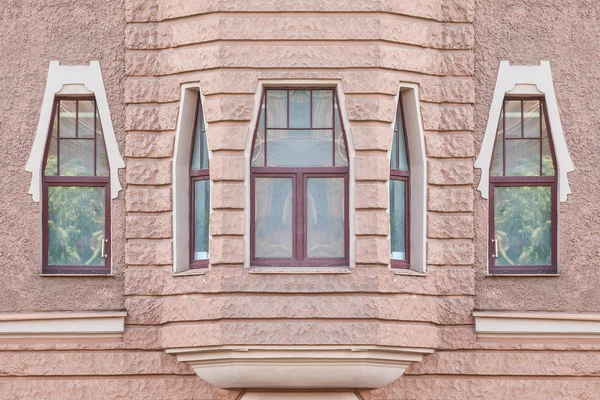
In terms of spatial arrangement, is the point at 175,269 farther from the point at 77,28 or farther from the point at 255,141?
the point at 77,28

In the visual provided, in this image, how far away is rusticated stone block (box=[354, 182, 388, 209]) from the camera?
18359 mm

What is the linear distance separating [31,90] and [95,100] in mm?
735

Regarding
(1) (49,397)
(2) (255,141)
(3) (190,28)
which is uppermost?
(3) (190,28)

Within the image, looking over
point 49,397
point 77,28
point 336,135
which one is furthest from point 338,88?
point 49,397

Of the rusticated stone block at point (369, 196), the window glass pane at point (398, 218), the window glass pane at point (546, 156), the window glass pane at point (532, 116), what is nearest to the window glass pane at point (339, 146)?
the rusticated stone block at point (369, 196)

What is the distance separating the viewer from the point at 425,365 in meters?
19.0

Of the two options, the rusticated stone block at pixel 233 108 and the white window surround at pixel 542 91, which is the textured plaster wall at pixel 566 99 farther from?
the rusticated stone block at pixel 233 108

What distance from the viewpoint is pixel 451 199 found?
19047mm

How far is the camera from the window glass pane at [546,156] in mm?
19531

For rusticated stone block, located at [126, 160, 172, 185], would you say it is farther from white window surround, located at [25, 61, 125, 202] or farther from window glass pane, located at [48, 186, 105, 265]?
white window surround, located at [25, 61, 125, 202]

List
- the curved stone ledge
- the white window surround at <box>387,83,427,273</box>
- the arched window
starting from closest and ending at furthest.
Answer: the curved stone ledge → the arched window → the white window surround at <box>387,83,427,273</box>

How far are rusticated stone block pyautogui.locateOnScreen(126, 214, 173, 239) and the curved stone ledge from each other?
135 centimetres

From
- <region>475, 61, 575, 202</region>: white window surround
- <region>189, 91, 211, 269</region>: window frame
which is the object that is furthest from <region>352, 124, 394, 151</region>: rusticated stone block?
<region>189, 91, 211, 269</region>: window frame

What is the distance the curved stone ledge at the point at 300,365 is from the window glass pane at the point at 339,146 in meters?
2.01
